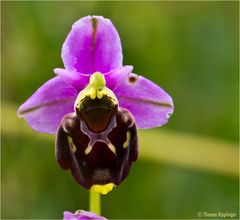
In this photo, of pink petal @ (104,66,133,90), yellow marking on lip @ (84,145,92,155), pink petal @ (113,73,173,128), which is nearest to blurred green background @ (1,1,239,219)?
pink petal @ (113,73,173,128)

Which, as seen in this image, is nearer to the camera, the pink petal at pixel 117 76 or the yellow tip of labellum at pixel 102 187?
the yellow tip of labellum at pixel 102 187

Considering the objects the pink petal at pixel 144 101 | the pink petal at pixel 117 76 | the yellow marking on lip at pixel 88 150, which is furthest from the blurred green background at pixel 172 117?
the yellow marking on lip at pixel 88 150

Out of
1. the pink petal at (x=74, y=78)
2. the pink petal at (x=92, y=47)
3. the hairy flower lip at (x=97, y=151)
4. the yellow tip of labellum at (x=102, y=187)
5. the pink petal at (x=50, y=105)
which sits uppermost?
the pink petal at (x=92, y=47)

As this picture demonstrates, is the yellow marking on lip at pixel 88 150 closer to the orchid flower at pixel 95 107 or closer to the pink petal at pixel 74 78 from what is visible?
the orchid flower at pixel 95 107

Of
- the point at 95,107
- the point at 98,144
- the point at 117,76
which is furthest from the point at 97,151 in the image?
the point at 117,76

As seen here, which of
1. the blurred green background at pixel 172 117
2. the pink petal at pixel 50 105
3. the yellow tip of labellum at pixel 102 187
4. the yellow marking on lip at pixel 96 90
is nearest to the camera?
the yellow tip of labellum at pixel 102 187
